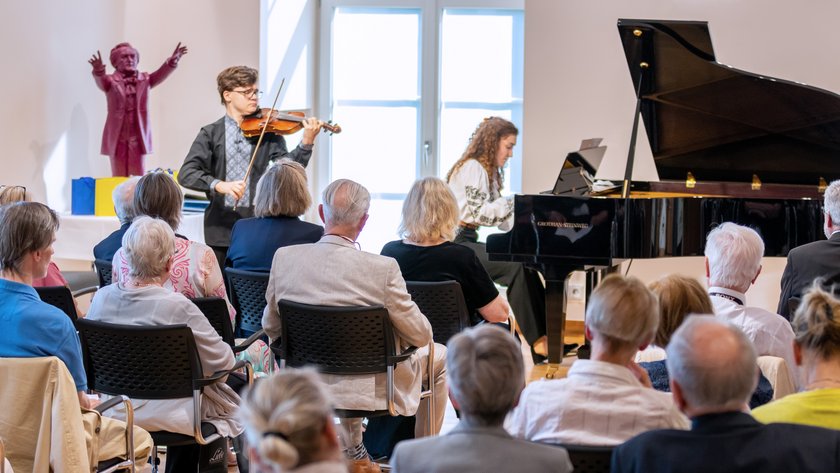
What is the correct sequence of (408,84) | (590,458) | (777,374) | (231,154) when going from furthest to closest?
(408,84), (231,154), (777,374), (590,458)

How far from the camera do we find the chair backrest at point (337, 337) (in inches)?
132

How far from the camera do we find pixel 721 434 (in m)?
1.90

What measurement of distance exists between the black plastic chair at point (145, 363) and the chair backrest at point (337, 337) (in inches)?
12.8

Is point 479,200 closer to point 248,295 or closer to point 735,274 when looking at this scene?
point 248,295

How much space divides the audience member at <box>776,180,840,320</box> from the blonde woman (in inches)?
89.3

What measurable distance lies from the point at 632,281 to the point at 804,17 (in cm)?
567

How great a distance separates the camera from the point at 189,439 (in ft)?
10.6

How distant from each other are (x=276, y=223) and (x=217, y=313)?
694 mm

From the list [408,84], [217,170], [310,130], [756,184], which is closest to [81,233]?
Answer: [217,170]

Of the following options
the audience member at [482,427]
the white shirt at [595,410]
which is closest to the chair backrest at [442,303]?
the white shirt at [595,410]

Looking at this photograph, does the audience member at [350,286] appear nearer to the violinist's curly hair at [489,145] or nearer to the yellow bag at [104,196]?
the violinist's curly hair at [489,145]

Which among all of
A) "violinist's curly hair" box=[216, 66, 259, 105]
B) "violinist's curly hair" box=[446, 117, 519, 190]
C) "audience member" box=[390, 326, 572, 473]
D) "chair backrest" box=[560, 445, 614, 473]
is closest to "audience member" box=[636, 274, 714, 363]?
"chair backrest" box=[560, 445, 614, 473]

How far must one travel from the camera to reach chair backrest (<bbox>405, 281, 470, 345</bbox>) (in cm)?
386

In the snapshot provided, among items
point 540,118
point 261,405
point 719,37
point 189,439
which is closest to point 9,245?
point 189,439
